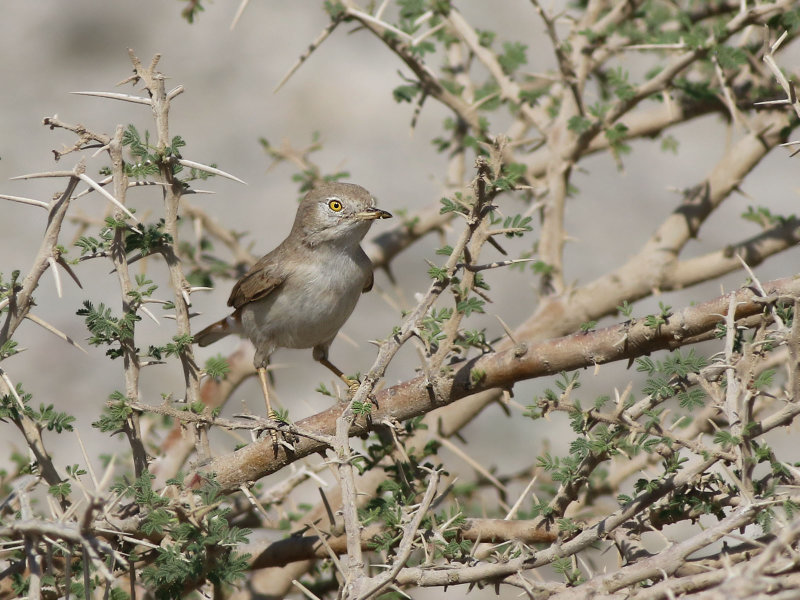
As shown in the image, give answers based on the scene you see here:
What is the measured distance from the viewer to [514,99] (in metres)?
5.34

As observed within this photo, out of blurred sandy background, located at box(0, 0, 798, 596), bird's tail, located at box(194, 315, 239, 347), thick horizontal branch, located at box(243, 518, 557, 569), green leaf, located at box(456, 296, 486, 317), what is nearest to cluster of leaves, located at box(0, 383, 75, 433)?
thick horizontal branch, located at box(243, 518, 557, 569)

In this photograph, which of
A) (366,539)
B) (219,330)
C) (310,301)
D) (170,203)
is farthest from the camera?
(219,330)

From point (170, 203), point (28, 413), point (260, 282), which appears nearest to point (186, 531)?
point (28, 413)

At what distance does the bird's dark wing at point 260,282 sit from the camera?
5.14 metres

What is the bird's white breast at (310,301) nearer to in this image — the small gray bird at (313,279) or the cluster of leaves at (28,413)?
the small gray bird at (313,279)

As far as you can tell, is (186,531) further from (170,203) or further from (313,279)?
(313,279)

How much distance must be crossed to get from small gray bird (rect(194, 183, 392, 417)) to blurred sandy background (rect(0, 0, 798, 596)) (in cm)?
459

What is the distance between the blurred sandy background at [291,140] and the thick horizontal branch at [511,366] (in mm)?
6414

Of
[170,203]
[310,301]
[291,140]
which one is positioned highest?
[170,203]

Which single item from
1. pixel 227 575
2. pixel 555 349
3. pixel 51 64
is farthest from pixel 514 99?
pixel 51 64

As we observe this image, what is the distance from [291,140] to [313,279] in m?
7.36

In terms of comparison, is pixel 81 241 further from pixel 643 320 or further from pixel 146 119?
pixel 146 119

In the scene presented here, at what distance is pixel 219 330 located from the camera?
5562mm

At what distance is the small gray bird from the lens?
5.09m
